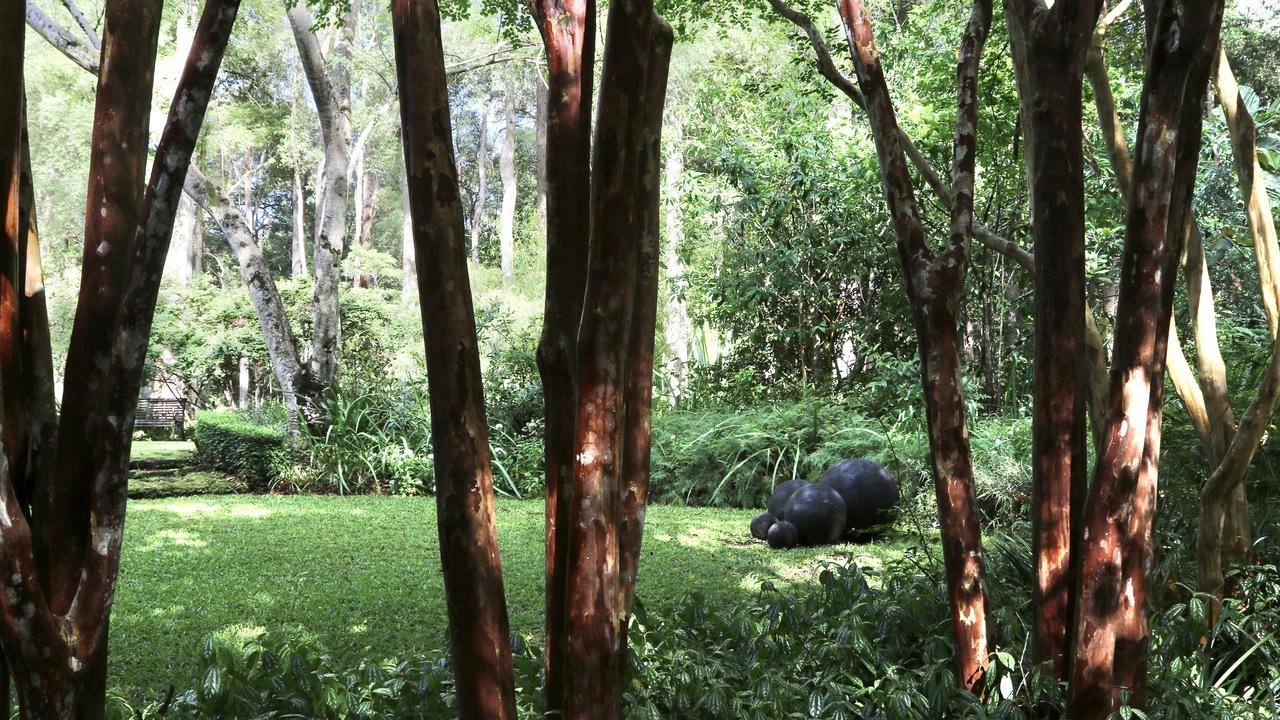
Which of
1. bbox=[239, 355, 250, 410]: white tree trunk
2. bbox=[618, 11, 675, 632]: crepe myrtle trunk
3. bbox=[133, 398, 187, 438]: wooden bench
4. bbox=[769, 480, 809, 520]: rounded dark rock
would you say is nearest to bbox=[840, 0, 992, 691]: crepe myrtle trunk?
bbox=[618, 11, 675, 632]: crepe myrtle trunk

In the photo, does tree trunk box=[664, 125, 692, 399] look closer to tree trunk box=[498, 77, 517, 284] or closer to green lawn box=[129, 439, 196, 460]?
green lawn box=[129, 439, 196, 460]

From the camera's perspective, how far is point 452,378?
6.90ft

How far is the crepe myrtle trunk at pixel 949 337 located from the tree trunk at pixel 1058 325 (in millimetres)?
207

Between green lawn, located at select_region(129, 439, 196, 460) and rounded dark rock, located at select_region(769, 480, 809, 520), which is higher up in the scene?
green lawn, located at select_region(129, 439, 196, 460)

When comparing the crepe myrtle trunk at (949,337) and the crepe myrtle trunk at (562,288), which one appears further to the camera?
the crepe myrtle trunk at (949,337)

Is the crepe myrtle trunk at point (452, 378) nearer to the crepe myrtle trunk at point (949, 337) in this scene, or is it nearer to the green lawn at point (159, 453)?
the crepe myrtle trunk at point (949, 337)

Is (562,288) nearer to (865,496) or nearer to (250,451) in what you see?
(865,496)

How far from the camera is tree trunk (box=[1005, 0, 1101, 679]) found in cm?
286

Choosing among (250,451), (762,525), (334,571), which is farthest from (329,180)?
(762,525)

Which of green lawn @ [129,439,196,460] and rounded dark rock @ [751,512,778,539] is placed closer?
rounded dark rock @ [751,512,778,539]

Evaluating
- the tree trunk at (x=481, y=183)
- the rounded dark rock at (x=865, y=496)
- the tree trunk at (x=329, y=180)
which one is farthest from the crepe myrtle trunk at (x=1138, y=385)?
the tree trunk at (x=481, y=183)

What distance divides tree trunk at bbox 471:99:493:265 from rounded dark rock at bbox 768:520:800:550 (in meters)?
25.3

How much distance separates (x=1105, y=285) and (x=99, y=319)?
959cm

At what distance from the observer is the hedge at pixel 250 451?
9.70 meters
